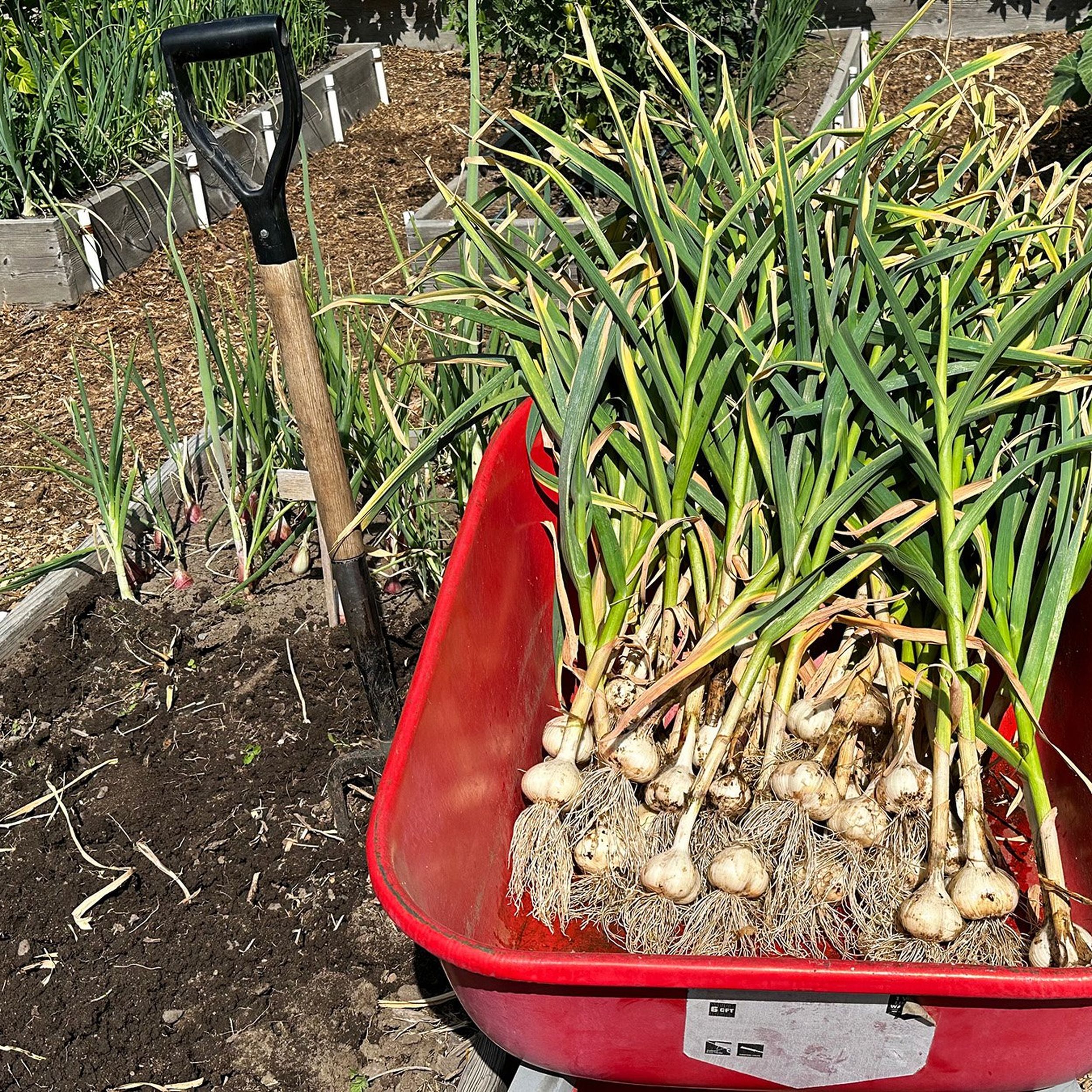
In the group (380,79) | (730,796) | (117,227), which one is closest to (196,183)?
(117,227)

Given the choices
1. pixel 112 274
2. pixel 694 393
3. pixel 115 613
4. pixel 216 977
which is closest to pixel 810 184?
pixel 694 393

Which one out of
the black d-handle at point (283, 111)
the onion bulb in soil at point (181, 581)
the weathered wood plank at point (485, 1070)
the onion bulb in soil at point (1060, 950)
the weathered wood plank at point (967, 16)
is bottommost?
the weathered wood plank at point (485, 1070)

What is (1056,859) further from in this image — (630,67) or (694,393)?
(630,67)

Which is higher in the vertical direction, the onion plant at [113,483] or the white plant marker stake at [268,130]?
the white plant marker stake at [268,130]

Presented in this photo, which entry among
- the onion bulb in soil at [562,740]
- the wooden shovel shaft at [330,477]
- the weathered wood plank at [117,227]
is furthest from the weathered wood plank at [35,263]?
the onion bulb in soil at [562,740]

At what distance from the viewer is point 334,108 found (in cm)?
535

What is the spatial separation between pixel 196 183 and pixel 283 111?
9.83 ft

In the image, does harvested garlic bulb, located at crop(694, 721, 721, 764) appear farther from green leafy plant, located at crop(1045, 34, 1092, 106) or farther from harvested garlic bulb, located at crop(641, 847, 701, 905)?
green leafy plant, located at crop(1045, 34, 1092, 106)

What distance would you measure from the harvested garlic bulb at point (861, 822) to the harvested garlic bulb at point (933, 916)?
84mm

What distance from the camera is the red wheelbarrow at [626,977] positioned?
2.89ft

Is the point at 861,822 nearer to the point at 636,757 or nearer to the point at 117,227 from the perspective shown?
the point at 636,757

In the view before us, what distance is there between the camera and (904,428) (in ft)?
3.94

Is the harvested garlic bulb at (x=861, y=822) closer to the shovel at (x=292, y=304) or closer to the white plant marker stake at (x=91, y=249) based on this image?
the shovel at (x=292, y=304)

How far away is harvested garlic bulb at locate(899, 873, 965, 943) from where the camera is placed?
3.54 feet
